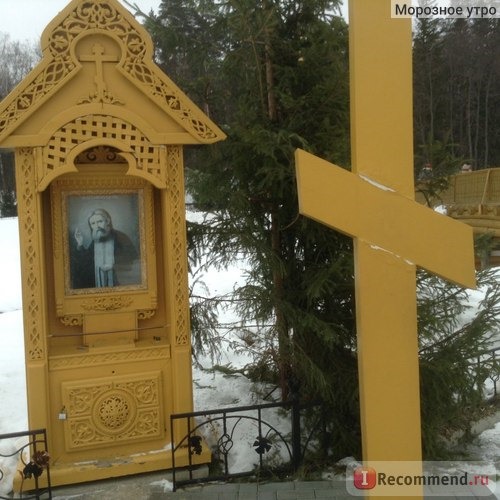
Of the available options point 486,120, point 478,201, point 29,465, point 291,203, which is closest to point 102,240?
point 291,203

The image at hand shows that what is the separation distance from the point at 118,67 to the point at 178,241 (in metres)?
1.43

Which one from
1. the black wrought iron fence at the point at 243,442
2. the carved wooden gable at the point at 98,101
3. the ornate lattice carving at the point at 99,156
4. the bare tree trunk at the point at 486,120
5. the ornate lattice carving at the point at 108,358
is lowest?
the black wrought iron fence at the point at 243,442

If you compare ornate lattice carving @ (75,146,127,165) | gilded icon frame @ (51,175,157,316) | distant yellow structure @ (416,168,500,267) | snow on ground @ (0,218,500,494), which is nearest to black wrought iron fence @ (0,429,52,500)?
snow on ground @ (0,218,500,494)

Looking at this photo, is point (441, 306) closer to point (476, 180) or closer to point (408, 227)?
point (408, 227)

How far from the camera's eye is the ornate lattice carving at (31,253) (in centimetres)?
414

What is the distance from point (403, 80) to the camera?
187cm

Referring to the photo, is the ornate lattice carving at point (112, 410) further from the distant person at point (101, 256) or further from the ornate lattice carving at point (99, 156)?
the ornate lattice carving at point (99, 156)

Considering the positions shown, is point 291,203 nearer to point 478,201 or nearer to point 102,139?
point 102,139

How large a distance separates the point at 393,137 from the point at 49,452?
12.3 ft

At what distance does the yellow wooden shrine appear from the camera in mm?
4113


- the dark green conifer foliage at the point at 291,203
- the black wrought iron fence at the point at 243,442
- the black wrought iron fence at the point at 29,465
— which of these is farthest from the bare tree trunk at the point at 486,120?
the black wrought iron fence at the point at 29,465

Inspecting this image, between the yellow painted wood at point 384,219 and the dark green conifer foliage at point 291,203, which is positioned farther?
the dark green conifer foliage at point 291,203

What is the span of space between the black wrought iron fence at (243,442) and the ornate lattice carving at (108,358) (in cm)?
56

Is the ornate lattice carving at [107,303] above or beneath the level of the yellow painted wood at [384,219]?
beneath
